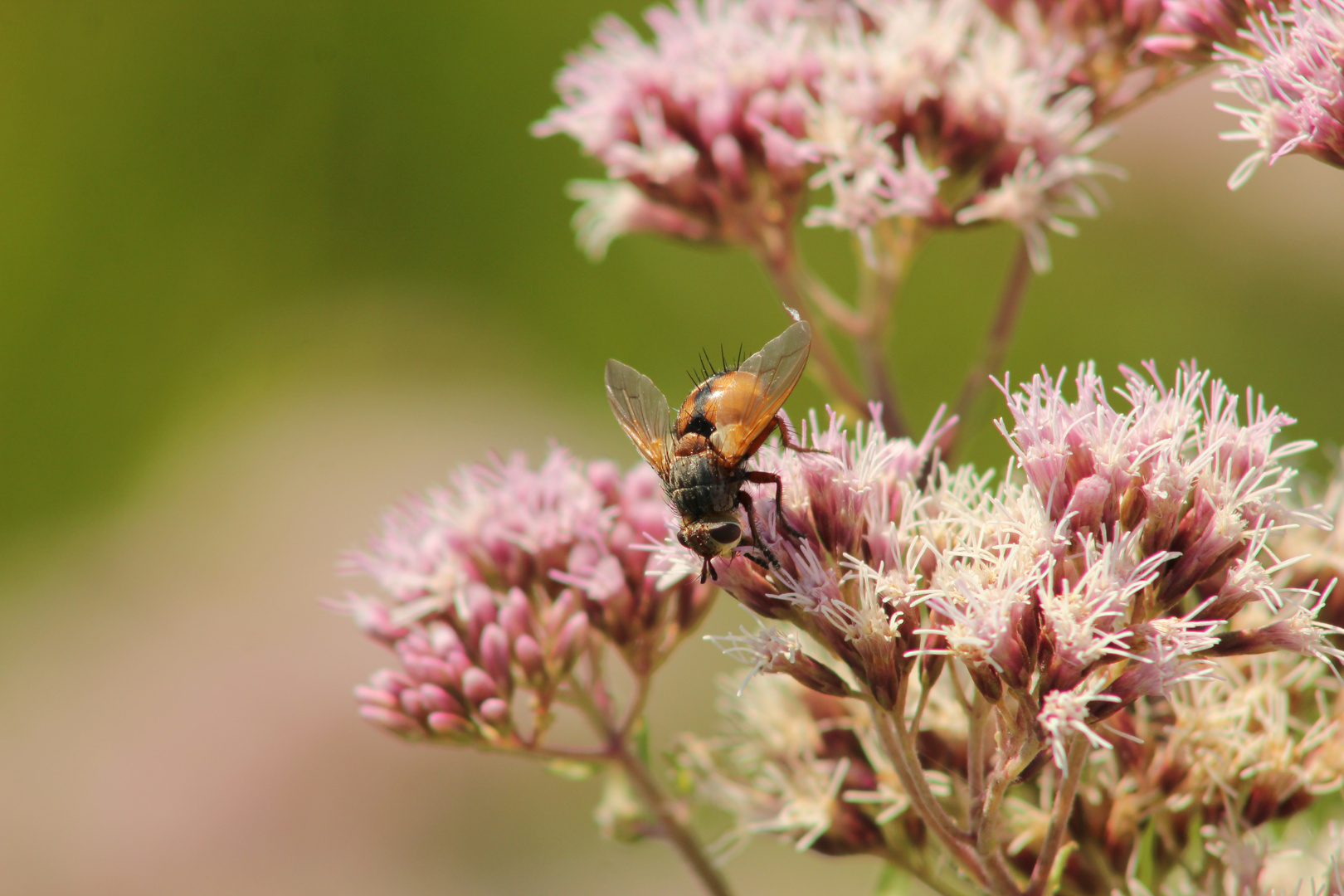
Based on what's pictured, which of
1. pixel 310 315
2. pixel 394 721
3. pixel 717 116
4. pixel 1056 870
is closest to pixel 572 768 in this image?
pixel 394 721

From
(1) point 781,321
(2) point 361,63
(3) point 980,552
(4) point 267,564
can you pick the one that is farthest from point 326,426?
(3) point 980,552

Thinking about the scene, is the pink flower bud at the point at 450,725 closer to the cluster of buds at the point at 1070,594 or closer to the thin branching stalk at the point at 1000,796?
the cluster of buds at the point at 1070,594

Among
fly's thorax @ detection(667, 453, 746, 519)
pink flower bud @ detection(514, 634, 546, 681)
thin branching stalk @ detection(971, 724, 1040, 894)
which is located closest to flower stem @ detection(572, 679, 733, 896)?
pink flower bud @ detection(514, 634, 546, 681)

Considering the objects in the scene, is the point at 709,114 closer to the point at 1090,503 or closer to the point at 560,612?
the point at 560,612

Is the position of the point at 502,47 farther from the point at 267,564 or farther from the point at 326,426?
the point at 267,564

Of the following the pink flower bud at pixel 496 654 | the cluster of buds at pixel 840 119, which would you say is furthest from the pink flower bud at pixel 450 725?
the cluster of buds at pixel 840 119
